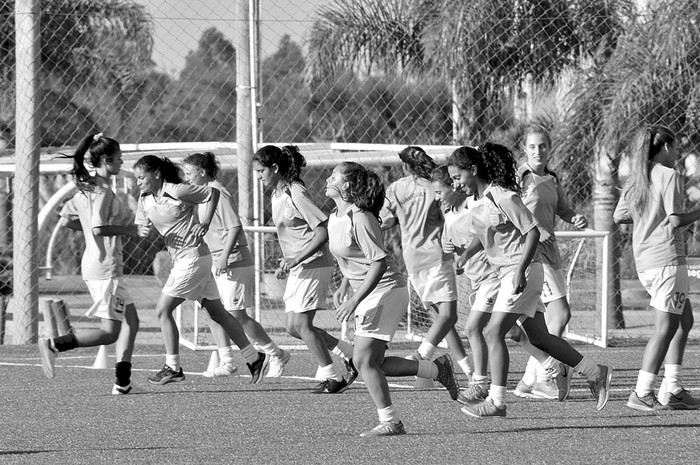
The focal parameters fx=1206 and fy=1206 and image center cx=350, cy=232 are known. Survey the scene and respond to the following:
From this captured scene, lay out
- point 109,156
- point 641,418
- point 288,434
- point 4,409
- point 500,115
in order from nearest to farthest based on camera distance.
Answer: point 288,434
point 641,418
point 4,409
point 109,156
point 500,115

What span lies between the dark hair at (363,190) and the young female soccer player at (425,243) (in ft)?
6.96

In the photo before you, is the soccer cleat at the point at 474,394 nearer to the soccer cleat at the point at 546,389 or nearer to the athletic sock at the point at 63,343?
the soccer cleat at the point at 546,389

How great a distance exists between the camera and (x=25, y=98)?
37.8ft

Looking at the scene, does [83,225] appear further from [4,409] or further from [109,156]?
[4,409]

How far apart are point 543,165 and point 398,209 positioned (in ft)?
3.99

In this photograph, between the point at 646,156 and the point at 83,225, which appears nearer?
the point at 646,156

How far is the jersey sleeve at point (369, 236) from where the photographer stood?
641 cm

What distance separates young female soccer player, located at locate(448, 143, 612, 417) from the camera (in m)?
6.83

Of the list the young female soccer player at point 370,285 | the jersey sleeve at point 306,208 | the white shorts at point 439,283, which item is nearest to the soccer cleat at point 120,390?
the jersey sleeve at point 306,208

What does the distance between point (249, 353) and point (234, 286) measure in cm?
57

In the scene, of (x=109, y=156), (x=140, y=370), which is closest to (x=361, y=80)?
(x=140, y=370)

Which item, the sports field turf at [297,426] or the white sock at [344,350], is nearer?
the sports field turf at [297,426]

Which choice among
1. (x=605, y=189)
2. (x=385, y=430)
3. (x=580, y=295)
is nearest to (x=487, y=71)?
(x=605, y=189)

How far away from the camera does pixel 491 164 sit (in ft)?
22.8
